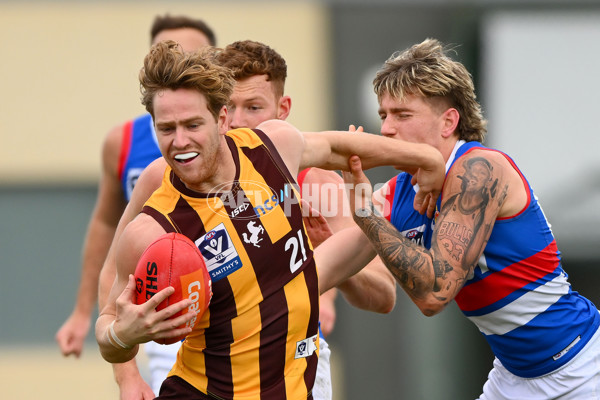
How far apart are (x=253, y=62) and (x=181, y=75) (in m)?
1.41

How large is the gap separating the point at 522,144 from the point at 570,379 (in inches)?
292

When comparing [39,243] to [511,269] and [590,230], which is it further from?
[511,269]

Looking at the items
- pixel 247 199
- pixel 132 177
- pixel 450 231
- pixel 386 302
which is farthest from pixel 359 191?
pixel 132 177

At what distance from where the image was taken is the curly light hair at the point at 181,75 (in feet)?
13.5

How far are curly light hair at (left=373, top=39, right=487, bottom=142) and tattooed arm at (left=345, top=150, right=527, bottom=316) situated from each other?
47 cm

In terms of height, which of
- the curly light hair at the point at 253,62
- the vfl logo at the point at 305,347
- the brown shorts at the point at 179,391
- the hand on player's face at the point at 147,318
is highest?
the curly light hair at the point at 253,62

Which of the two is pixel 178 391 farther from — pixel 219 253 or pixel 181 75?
pixel 181 75

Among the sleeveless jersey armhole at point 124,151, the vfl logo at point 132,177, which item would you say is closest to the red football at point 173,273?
the vfl logo at point 132,177

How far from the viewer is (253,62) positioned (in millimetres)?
5461

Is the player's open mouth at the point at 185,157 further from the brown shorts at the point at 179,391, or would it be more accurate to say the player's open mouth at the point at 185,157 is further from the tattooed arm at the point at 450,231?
the brown shorts at the point at 179,391

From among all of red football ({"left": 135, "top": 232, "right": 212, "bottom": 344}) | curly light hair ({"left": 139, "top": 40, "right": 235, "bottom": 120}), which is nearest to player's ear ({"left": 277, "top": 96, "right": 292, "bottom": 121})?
curly light hair ({"left": 139, "top": 40, "right": 235, "bottom": 120})

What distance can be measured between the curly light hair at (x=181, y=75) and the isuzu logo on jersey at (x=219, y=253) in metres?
0.53

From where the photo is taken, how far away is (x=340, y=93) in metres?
12.1

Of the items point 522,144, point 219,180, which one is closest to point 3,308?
point 522,144
